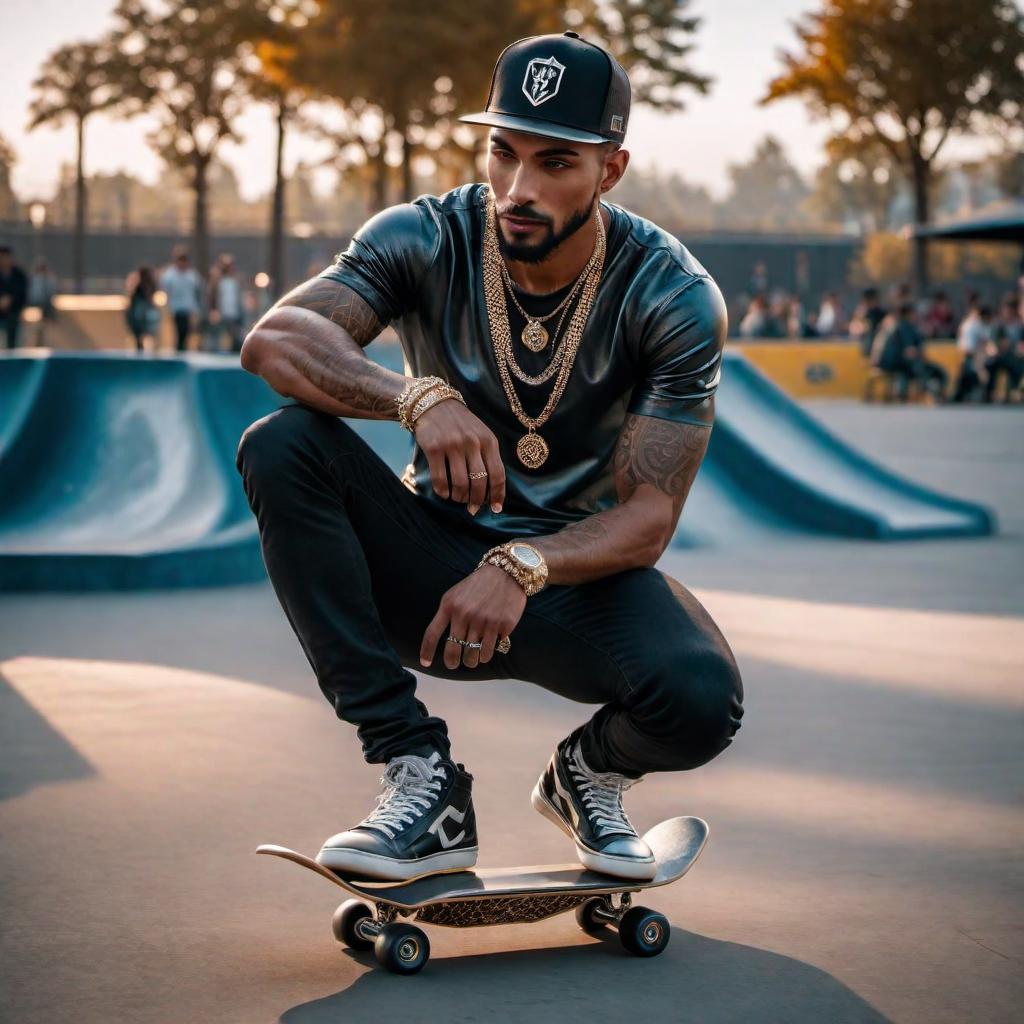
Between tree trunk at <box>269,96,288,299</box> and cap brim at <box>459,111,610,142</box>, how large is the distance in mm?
37159

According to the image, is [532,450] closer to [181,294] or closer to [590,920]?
[590,920]

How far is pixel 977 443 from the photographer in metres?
18.2

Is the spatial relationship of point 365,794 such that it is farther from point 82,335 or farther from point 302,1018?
point 82,335

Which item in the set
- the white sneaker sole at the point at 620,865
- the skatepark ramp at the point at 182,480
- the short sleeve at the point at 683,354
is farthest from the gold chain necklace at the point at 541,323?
the skatepark ramp at the point at 182,480

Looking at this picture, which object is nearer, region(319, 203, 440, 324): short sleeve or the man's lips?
the man's lips

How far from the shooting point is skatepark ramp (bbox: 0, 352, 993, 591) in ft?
29.2

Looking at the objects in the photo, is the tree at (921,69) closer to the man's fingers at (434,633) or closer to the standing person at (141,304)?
the standing person at (141,304)

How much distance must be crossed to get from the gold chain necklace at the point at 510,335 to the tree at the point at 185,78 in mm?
39398

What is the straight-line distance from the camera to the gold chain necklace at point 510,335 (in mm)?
3535

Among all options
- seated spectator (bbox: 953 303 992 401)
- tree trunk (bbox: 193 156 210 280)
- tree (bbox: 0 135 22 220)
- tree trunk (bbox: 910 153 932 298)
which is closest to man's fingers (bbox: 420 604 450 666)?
seated spectator (bbox: 953 303 992 401)

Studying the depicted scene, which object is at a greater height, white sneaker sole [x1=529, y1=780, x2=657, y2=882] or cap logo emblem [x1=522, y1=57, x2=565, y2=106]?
cap logo emblem [x1=522, y1=57, x2=565, y2=106]

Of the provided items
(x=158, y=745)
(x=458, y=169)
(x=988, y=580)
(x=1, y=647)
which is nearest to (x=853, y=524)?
(x=988, y=580)

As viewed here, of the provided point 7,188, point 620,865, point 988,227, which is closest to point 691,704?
point 620,865

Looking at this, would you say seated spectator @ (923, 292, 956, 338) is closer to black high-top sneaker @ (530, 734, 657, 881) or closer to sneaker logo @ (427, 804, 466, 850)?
black high-top sneaker @ (530, 734, 657, 881)
